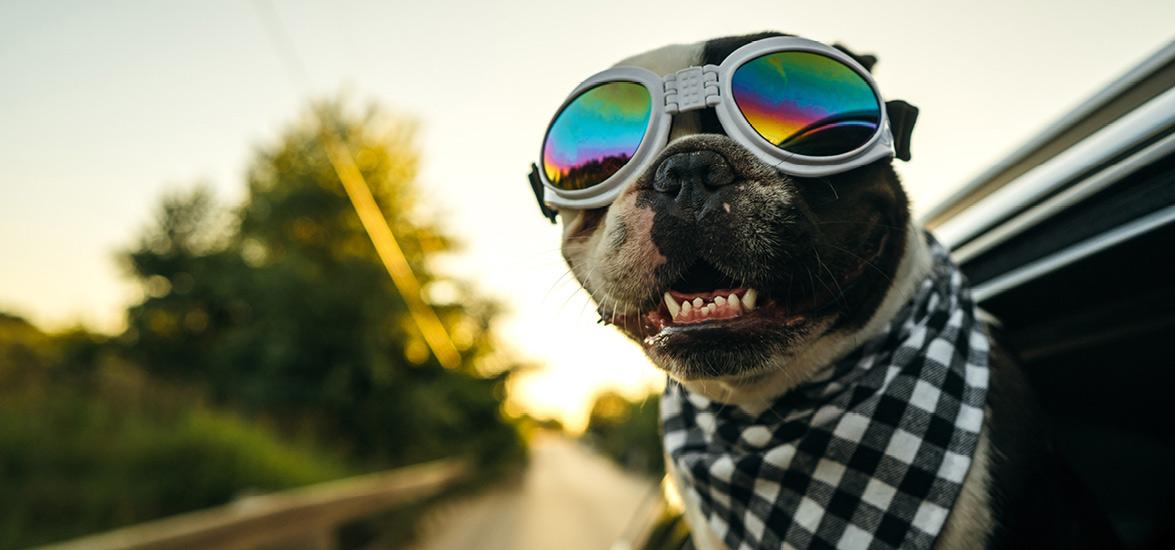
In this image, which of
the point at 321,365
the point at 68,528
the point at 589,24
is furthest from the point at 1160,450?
the point at 321,365

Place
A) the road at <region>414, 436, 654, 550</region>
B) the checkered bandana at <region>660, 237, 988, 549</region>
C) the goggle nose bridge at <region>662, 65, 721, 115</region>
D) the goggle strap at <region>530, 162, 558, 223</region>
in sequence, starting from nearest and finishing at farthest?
the goggle nose bridge at <region>662, 65, 721, 115</region>
the checkered bandana at <region>660, 237, 988, 549</region>
the goggle strap at <region>530, 162, 558, 223</region>
the road at <region>414, 436, 654, 550</region>

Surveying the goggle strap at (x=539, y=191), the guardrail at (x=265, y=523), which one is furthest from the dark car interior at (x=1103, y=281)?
the guardrail at (x=265, y=523)

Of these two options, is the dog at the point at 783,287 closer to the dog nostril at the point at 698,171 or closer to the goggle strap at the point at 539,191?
the dog nostril at the point at 698,171

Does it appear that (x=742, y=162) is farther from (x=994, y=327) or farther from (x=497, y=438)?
(x=497, y=438)

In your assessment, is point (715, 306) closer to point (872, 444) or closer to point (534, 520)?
point (872, 444)

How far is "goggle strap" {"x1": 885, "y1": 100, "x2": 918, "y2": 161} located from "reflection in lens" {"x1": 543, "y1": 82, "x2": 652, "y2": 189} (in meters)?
0.57

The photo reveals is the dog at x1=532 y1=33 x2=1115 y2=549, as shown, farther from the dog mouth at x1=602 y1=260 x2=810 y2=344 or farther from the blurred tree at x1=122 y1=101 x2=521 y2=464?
the blurred tree at x1=122 y1=101 x2=521 y2=464

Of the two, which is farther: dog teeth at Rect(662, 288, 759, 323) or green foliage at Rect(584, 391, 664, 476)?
green foliage at Rect(584, 391, 664, 476)

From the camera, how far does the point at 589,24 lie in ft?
5.28

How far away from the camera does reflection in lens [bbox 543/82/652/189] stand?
1.44m

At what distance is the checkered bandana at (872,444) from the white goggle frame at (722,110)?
1.77 ft

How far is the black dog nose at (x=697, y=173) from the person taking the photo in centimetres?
140

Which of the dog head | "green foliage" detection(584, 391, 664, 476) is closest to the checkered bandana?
the dog head

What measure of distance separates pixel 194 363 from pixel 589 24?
25781 millimetres
